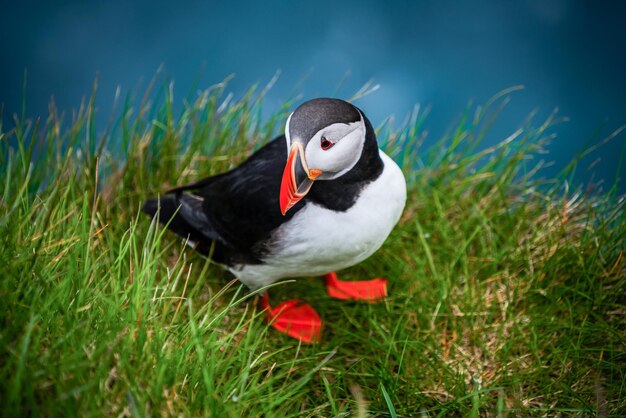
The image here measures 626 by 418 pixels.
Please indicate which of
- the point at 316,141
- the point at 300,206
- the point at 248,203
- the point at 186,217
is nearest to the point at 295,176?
the point at 316,141

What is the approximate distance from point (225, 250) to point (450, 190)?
105cm

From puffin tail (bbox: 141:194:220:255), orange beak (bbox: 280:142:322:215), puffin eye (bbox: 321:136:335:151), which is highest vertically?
puffin eye (bbox: 321:136:335:151)

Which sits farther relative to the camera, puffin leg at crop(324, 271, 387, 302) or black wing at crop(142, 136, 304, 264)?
puffin leg at crop(324, 271, 387, 302)

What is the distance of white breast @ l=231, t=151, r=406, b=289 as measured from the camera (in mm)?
1600

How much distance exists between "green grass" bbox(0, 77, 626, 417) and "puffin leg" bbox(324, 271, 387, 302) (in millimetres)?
35

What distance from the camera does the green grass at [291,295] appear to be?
126cm

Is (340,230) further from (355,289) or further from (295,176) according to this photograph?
(355,289)

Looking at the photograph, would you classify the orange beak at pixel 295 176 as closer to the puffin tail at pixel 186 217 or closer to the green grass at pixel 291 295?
the green grass at pixel 291 295

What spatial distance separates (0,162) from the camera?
6.71 ft

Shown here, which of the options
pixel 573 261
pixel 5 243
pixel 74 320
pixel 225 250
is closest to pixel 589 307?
pixel 573 261

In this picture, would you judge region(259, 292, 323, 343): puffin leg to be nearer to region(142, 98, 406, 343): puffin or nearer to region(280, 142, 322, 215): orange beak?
region(142, 98, 406, 343): puffin

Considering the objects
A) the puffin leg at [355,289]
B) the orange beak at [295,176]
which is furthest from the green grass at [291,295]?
the orange beak at [295,176]

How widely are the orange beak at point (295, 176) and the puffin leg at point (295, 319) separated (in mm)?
603

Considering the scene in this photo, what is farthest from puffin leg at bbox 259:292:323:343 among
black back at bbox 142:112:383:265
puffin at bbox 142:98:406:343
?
black back at bbox 142:112:383:265
